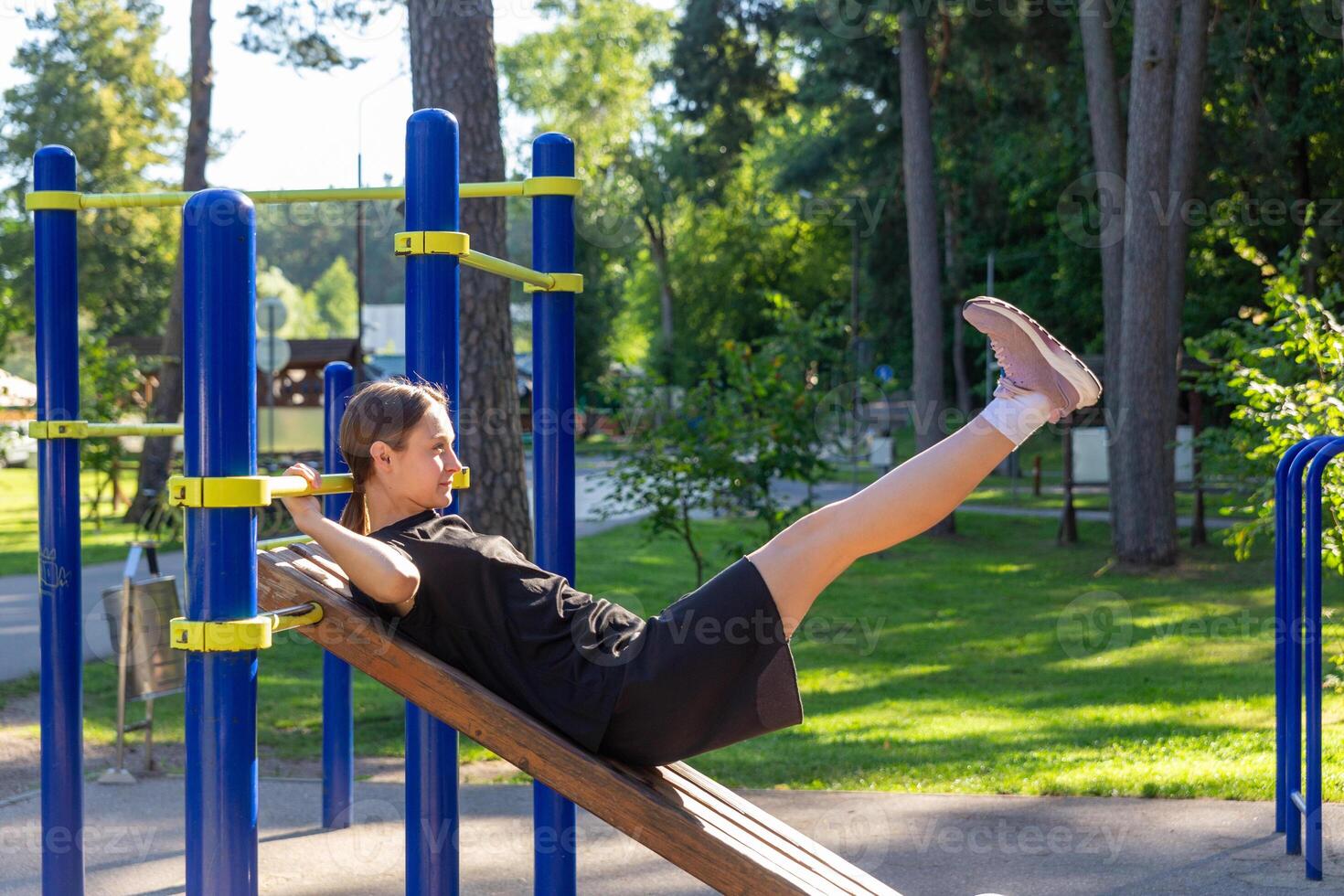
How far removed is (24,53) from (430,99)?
33587 mm

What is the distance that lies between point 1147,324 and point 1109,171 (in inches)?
87.4

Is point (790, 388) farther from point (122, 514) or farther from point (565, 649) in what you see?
point (122, 514)

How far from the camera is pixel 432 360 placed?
345 centimetres

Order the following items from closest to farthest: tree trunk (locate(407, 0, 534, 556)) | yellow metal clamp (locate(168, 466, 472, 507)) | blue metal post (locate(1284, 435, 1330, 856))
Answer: yellow metal clamp (locate(168, 466, 472, 507))
blue metal post (locate(1284, 435, 1330, 856))
tree trunk (locate(407, 0, 534, 556))

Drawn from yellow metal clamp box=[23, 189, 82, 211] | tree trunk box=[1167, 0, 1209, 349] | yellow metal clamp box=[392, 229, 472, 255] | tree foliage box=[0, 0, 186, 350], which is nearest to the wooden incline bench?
yellow metal clamp box=[392, 229, 472, 255]

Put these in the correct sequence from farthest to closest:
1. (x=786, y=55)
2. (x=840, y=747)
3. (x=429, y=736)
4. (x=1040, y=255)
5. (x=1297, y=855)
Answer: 1. (x=1040, y=255)
2. (x=786, y=55)
3. (x=840, y=747)
4. (x=1297, y=855)
5. (x=429, y=736)

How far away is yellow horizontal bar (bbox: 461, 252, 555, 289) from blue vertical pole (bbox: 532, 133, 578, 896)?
0.06 metres

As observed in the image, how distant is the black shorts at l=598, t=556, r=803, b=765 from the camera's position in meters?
3.10

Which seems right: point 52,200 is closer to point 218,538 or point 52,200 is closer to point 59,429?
point 59,429

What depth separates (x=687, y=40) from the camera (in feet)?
71.7

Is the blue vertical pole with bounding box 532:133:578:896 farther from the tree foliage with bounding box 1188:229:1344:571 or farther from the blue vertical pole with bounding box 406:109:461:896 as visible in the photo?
the tree foliage with bounding box 1188:229:1344:571

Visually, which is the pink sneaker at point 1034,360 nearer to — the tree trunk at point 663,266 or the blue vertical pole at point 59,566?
the blue vertical pole at point 59,566

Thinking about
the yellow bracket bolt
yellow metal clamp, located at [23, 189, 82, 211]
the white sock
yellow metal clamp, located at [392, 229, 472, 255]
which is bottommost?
the yellow bracket bolt

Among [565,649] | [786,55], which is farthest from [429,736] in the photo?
[786,55]
